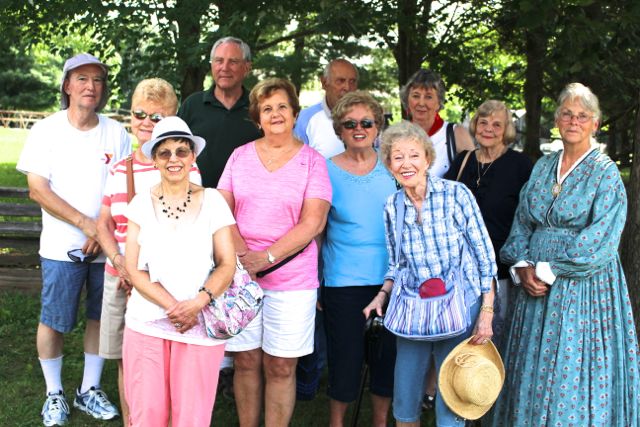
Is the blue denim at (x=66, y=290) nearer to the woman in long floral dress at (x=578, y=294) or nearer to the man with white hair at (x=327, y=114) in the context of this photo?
the man with white hair at (x=327, y=114)

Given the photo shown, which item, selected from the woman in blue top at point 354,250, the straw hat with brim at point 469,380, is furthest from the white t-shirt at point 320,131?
the straw hat with brim at point 469,380

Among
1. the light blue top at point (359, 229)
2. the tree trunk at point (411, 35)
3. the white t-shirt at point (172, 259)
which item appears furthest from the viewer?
the tree trunk at point (411, 35)

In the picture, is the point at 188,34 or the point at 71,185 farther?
the point at 188,34

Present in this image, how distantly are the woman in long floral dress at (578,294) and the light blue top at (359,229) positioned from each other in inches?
29.4

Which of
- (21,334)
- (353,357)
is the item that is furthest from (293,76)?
(353,357)

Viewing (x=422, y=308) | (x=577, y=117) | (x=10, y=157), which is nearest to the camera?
(x=422, y=308)

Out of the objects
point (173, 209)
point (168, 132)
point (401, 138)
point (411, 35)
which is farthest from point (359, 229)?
point (411, 35)

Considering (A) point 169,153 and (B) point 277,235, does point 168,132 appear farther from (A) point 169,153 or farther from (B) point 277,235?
(B) point 277,235

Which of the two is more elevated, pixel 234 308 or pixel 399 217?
pixel 399 217

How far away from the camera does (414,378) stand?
12.3 feet

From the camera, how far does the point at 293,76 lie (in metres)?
10.3

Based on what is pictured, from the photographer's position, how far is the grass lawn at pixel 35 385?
4.69 metres

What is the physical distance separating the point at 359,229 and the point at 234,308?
0.89 meters

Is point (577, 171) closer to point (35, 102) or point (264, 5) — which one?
point (264, 5)
